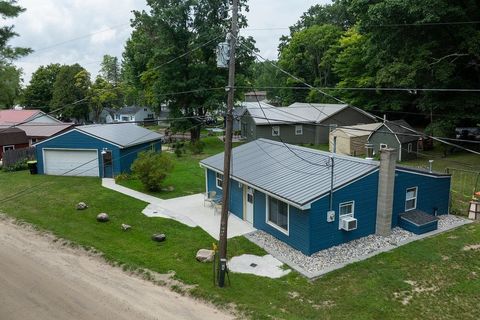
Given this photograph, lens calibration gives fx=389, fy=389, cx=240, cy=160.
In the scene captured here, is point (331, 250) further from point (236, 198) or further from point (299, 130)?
point (299, 130)

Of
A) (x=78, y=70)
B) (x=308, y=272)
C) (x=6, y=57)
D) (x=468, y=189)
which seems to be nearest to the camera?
(x=308, y=272)

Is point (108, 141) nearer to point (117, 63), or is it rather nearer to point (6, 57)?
point (6, 57)

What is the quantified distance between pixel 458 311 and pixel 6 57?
1620cm

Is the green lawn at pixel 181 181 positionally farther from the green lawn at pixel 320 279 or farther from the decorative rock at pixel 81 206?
the green lawn at pixel 320 279

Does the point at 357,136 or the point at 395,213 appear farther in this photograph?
the point at 357,136

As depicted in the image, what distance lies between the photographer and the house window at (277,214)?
14.5 meters

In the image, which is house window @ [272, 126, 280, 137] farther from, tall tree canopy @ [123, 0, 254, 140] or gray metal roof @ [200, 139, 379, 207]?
gray metal roof @ [200, 139, 379, 207]

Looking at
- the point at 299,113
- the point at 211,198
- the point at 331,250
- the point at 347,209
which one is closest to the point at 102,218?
the point at 211,198

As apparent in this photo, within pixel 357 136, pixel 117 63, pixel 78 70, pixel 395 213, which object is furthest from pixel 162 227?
pixel 117 63

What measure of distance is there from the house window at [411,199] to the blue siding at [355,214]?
2067 mm

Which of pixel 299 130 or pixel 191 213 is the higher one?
pixel 299 130

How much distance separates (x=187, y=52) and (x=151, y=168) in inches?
666

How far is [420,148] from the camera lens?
31.7 metres

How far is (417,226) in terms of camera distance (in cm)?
1504
